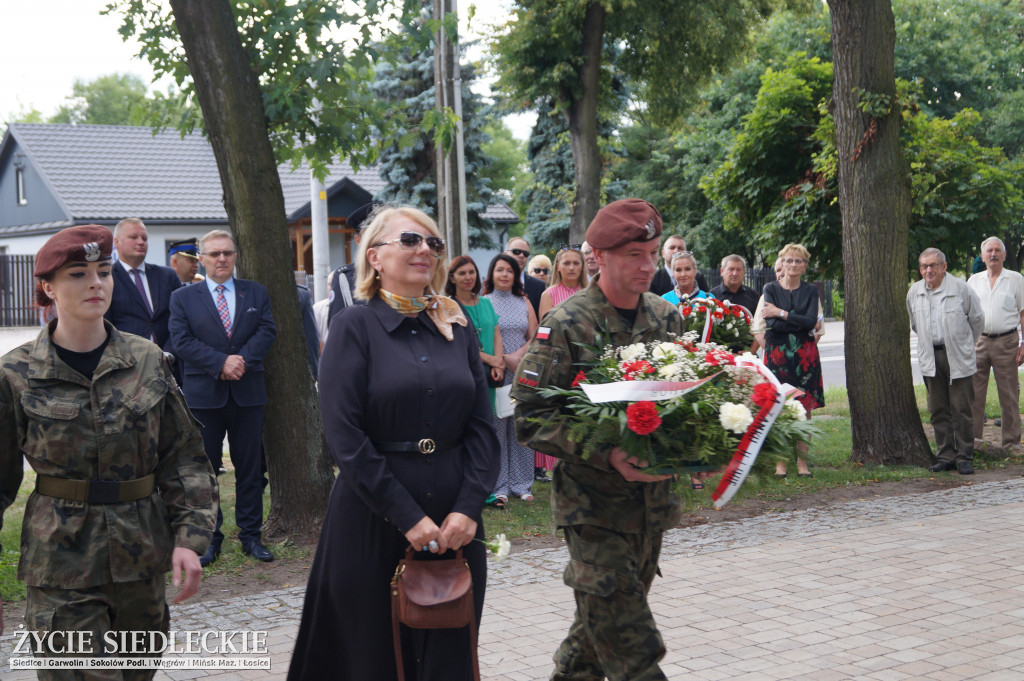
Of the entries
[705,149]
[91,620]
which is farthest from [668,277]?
[705,149]

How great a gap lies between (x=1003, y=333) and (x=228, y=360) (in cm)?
914

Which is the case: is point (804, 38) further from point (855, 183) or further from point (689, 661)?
point (689, 661)

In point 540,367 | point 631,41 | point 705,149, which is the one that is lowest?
point 540,367

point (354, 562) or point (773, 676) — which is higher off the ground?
point (354, 562)

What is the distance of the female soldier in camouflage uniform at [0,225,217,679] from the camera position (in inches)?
132

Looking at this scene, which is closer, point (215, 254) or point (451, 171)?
point (215, 254)

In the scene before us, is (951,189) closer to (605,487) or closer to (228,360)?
(228,360)

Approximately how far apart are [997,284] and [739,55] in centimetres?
981

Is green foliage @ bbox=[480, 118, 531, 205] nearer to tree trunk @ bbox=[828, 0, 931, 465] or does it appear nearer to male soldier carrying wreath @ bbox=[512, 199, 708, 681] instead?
tree trunk @ bbox=[828, 0, 931, 465]

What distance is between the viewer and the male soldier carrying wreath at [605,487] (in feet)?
12.5

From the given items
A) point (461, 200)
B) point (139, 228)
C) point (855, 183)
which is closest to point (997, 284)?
point (855, 183)

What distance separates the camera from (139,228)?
25.3 feet

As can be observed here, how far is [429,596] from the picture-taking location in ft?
11.3

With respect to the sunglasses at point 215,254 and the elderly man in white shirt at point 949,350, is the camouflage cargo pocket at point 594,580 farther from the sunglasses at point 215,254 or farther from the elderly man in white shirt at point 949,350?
the elderly man in white shirt at point 949,350
